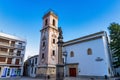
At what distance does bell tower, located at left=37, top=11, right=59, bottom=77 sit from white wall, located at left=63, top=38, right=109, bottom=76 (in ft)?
15.7

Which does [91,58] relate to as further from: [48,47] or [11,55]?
[11,55]

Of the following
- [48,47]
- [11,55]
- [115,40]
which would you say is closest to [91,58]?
[115,40]

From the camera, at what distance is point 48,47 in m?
23.9

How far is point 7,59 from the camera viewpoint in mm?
28109

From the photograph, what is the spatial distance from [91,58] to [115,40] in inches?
246

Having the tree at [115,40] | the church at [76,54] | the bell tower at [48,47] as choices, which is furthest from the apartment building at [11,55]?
the tree at [115,40]

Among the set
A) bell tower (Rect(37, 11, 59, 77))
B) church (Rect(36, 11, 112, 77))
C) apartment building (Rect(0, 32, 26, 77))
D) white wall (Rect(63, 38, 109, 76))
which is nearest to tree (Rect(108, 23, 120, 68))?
church (Rect(36, 11, 112, 77))

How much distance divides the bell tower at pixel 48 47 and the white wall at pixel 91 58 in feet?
15.7

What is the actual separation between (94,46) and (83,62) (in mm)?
4232

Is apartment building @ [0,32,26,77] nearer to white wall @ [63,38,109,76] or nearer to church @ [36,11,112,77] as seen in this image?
church @ [36,11,112,77]

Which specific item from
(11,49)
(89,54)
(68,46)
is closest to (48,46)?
(68,46)

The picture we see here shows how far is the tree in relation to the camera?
65.6ft

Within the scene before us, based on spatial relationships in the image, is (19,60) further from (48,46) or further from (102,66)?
(102,66)

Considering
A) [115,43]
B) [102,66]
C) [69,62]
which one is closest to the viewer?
[102,66]
